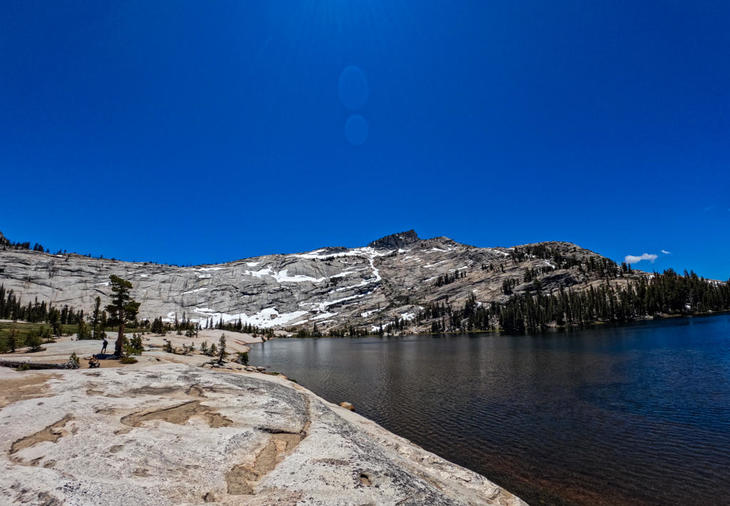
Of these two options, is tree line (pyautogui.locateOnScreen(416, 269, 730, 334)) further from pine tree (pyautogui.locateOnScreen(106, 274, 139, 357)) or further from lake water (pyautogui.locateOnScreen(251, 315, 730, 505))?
pine tree (pyautogui.locateOnScreen(106, 274, 139, 357))

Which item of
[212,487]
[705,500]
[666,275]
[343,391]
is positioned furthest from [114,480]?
[666,275]

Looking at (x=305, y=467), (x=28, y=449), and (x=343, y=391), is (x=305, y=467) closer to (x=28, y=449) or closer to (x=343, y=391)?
(x=28, y=449)

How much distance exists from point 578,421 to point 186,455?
30446 millimetres

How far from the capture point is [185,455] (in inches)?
440

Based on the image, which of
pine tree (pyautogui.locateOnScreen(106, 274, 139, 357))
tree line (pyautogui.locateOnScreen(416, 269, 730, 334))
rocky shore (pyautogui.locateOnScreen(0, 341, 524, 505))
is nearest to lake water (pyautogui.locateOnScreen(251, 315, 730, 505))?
rocky shore (pyautogui.locateOnScreen(0, 341, 524, 505))

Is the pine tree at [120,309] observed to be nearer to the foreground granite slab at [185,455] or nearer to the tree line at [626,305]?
the foreground granite slab at [185,455]

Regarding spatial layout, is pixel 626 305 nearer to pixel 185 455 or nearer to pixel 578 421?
pixel 578 421

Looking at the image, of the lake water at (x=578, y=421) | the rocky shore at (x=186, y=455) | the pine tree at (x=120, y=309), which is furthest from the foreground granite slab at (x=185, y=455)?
the pine tree at (x=120, y=309)

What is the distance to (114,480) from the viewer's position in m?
8.99

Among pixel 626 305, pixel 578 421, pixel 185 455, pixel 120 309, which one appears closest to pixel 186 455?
pixel 185 455

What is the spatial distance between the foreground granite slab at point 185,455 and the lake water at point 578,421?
7308 mm

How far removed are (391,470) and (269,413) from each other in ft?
25.6

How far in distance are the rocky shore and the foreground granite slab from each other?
0.13 ft

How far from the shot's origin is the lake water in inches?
751
